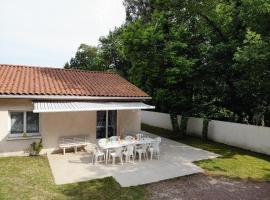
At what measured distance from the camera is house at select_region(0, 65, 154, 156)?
20.1 m

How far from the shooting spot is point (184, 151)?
2364 cm

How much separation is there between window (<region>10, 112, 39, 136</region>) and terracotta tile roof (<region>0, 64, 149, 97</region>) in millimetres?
2117

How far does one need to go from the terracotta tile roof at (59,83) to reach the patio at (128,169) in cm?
551

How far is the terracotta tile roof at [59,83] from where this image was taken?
21.0 m

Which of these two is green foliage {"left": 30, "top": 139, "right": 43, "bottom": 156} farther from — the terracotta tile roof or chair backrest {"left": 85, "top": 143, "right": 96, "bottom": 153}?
the terracotta tile roof

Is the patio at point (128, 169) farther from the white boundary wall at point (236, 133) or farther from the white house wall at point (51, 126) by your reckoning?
the white boundary wall at point (236, 133)

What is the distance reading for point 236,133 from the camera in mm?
25625

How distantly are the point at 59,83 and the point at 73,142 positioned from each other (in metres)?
5.73

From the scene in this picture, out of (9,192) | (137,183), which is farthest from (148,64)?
(9,192)

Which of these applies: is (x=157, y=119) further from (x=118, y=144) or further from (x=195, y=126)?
(x=118, y=144)

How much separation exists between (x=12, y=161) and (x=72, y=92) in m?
7.10

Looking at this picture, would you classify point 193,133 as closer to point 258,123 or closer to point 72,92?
point 258,123

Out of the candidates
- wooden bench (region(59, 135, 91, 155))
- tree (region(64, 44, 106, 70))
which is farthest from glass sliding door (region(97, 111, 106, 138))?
tree (region(64, 44, 106, 70))

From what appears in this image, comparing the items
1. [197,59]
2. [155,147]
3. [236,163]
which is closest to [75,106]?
[155,147]
